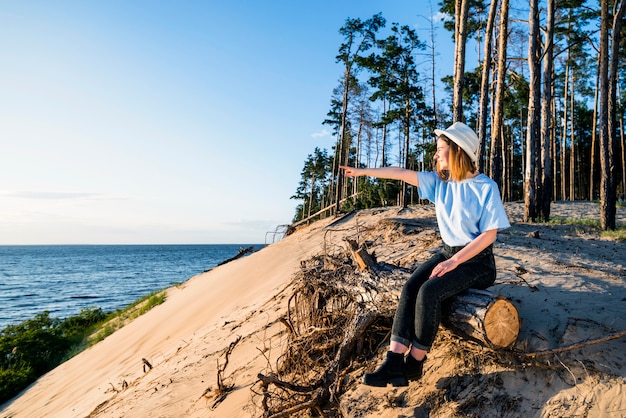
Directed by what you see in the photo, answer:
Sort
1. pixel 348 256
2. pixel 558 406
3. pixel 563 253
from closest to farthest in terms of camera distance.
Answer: pixel 558 406 < pixel 348 256 < pixel 563 253

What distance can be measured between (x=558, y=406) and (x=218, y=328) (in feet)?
20.1

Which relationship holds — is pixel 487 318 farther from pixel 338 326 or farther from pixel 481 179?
pixel 338 326

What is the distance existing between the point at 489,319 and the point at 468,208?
852 millimetres

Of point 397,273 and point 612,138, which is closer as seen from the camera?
point 397,273

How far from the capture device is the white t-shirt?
3.17 meters

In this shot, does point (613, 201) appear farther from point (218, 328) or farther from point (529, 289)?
point (218, 328)

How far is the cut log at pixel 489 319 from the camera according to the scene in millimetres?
3105

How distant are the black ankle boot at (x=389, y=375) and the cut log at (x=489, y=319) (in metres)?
0.60

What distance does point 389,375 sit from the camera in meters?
3.13

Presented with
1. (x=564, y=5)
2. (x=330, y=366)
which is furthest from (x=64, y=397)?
Result: (x=564, y=5)

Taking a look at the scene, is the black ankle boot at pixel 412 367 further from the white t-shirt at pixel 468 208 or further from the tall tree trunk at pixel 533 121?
the tall tree trunk at pixel 533 121

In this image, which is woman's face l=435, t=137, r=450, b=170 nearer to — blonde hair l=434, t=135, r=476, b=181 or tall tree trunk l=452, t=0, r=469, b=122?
blonde hair l=434, t=135, r=476, b=181

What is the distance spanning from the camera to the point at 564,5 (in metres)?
17.0

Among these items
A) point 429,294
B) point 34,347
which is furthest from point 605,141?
point 34,347
